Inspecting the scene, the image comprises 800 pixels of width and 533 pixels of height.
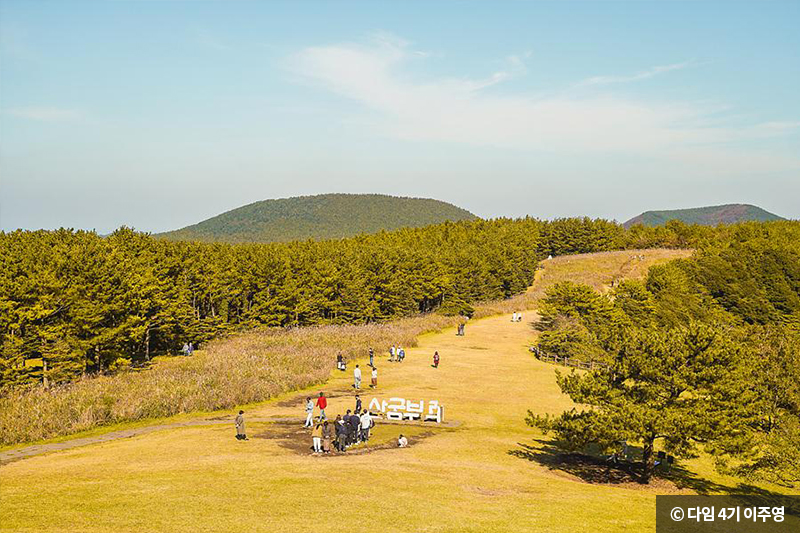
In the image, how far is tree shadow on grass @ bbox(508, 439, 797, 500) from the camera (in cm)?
2122

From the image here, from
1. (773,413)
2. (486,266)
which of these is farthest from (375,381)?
(486,266)

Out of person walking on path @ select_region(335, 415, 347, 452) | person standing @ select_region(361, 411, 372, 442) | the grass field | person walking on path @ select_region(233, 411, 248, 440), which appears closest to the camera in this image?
the grass field

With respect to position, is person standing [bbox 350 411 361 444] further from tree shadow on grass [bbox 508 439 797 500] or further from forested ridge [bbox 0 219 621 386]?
forested ridge [bbox 0 219 621 386]

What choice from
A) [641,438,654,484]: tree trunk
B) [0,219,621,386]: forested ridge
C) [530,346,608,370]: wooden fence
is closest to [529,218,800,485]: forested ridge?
[641,438,654,484]: tree trunk

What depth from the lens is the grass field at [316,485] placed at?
14.6m

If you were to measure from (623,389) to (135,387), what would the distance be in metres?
27.2

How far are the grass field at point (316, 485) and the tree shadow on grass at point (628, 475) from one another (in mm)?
159

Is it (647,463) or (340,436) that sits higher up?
(340,436)

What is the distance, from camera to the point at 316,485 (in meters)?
18.0

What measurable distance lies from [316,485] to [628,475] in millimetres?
13379

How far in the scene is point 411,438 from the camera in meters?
26.3

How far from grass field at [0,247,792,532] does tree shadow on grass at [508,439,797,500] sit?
159mm

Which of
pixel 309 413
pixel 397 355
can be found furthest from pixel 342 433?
pixel 397 355

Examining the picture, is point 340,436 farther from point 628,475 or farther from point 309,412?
point 628,475
